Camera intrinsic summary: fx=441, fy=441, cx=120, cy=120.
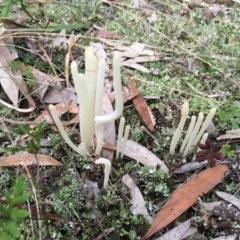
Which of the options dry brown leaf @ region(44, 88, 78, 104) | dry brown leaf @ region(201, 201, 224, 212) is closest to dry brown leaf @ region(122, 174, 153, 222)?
dry brown leaf @ region(201, 201, 224, 212)

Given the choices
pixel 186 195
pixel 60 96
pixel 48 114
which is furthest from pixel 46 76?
pixel 186 195

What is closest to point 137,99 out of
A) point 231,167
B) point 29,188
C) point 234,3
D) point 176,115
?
point 176,115

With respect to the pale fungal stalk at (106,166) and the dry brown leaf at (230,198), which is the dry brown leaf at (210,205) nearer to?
the dry brown leaf at (230,198)

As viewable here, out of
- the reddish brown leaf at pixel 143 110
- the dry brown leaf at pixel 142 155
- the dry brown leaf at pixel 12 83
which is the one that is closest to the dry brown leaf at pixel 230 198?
the dry brown leaf at pixel 142 155

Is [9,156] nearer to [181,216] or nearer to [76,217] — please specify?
[76,217]

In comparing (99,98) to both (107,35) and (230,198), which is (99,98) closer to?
(230,198)
